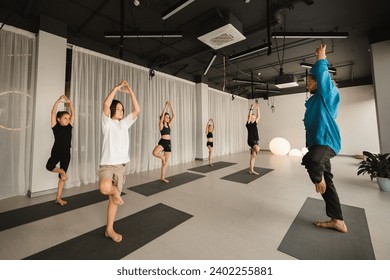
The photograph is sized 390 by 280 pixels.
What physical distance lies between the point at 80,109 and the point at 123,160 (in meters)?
2.85

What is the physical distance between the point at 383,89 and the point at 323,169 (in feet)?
11.6

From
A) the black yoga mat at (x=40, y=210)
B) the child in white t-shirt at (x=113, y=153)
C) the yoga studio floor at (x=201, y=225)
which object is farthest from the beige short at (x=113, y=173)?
the black yoga mat at (x=40, y=210)

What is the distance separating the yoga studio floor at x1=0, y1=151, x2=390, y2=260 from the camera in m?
1.53

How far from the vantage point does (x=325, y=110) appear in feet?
5.65

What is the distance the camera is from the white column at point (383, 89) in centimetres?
352

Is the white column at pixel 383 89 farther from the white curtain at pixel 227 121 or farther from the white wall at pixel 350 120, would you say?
the white curtain at pixel 227 121

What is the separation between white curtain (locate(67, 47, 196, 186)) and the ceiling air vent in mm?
2465

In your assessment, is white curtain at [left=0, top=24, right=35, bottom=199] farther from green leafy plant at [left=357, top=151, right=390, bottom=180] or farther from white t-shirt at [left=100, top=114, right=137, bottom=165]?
green leafy plant at [left=357, top=151, right=390, bottom=180]

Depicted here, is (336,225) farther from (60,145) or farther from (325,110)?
(60,145)

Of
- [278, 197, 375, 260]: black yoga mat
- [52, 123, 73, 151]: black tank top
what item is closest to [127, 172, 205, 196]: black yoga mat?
[52, 123, 73, 151]: black tank top

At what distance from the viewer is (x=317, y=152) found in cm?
171

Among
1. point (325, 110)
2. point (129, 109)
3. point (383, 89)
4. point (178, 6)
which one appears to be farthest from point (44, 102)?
point (383, 89)

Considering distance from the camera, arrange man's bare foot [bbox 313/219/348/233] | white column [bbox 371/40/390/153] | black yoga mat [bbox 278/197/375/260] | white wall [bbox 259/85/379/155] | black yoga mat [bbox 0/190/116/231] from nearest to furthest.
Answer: black yoga mat [bbox 278/197/375/260], man's bare foot [bbox 313/219/348/233], black yoga mat [bbox 0/190/116/231], white column [bbox 371/40/390/153], white wall [bbox 259/85/379/155]

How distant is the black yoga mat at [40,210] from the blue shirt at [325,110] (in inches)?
128
